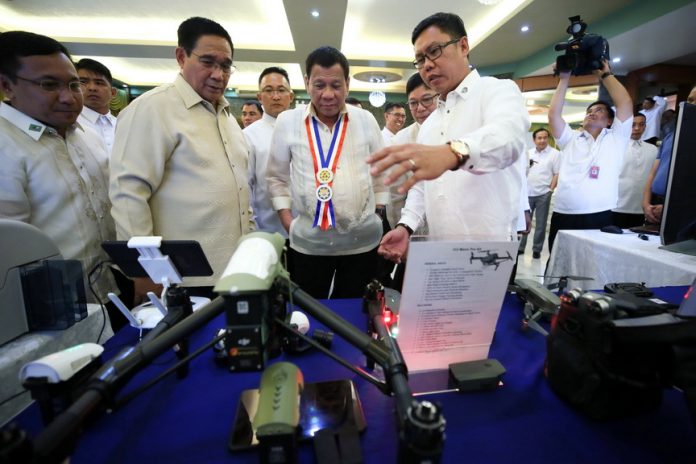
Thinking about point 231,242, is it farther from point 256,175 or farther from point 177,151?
point 256,175

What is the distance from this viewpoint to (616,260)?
5.57ft

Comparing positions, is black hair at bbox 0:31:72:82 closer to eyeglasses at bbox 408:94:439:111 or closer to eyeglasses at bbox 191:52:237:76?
eyeglasses at bbox 191:52:237:76

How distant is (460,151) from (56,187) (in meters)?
1.46

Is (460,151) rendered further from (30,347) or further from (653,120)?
(653,120)

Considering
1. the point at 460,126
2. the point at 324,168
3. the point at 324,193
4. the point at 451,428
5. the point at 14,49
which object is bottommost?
the point at 451,428

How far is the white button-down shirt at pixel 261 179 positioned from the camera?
221 centimetres

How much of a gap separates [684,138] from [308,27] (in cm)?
534

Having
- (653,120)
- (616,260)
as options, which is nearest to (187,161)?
(616,260)

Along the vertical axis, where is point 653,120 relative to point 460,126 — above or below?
above

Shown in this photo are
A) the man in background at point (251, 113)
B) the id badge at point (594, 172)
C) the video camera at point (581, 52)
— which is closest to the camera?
the video camera at point (581, 52)

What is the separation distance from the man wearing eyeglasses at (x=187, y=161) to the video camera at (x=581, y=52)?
2080 millimetres

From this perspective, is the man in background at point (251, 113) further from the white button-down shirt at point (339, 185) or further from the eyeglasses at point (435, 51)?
the eyeglasses at point (435, 51)

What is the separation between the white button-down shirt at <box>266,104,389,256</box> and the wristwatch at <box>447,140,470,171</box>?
848mm

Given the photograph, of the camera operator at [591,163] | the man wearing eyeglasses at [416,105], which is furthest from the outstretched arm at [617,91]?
the man wearing eyeglasses at [416,105]
